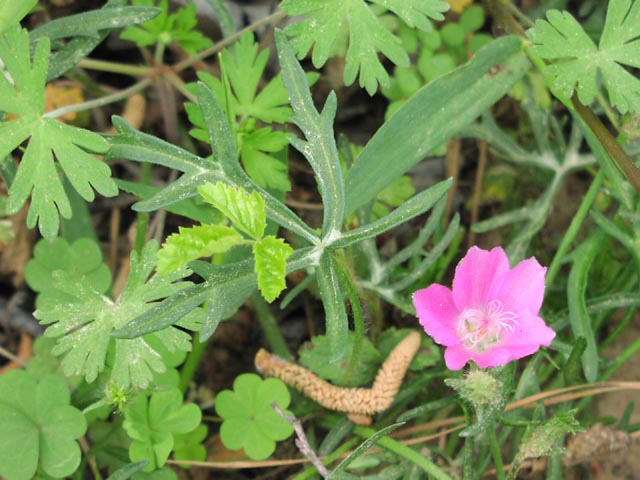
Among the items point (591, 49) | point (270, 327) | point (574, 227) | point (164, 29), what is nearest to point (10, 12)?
point (164, 29)

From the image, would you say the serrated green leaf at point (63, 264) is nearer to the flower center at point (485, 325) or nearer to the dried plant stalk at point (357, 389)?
the dried plant stalk at point (357, 389)

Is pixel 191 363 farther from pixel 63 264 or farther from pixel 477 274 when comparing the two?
pixel 477 274

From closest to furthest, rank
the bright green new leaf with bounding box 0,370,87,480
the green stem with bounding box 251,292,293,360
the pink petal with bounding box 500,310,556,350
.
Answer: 1. the pink petal with bounding box 500,310,556,350
2. the bright green new leaf with bounding box 0,370,87,480
3. the green stem with bounding box 251,292,293,360

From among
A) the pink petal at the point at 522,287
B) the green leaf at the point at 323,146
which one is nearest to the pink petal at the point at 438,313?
the pink petal at the point at 522,287

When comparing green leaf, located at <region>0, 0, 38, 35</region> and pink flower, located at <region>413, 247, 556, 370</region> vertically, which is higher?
green leaf, located at <region>0, 0, 38, 35</region>

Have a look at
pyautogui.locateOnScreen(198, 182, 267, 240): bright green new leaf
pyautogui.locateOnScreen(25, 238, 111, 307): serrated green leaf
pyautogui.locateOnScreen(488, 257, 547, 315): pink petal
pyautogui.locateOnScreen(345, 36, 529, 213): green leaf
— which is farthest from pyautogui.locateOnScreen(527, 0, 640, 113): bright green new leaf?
pyautogui.locateOnScreen(25, 238, 111, 307): serrated green leaf

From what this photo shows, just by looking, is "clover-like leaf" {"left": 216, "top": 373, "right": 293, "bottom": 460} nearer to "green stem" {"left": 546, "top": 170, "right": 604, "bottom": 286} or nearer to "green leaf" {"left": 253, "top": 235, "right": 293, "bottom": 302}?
"green leaf" {"left": 253, "top": 235, "right": 293, "bottom": 302}
